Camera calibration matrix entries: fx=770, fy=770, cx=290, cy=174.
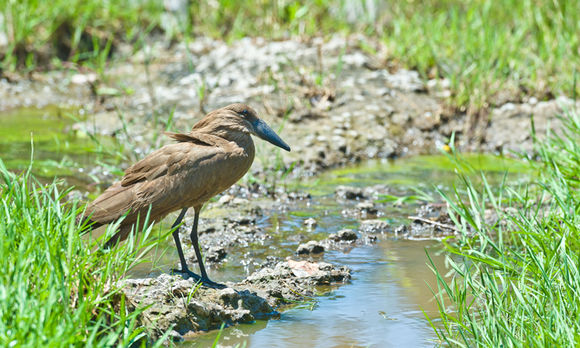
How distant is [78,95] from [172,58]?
4.31 ft

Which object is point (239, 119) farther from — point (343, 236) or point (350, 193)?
point (350, 193)

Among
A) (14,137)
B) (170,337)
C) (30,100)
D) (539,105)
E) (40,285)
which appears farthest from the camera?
(30,100)

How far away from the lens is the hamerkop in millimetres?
4234

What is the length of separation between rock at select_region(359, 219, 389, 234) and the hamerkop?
1328 millimetres

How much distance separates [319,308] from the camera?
415 cm

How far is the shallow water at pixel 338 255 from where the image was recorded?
380 centimetres

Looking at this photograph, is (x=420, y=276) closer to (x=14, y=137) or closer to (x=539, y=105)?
(x=539, y=105)

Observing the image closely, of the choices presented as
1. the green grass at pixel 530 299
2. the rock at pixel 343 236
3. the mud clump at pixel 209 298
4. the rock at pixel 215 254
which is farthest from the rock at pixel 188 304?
the rock at pixel 343 236

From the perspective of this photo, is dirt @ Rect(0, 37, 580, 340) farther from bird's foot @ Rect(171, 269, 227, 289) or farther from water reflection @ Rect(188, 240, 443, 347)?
water reflection @ Rect(188, 240, 443, 347)

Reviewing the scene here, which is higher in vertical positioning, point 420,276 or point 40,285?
point 40,285

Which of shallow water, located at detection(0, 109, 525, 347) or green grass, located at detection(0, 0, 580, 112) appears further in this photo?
green grass, located at detection(0, 0, 580, 112)

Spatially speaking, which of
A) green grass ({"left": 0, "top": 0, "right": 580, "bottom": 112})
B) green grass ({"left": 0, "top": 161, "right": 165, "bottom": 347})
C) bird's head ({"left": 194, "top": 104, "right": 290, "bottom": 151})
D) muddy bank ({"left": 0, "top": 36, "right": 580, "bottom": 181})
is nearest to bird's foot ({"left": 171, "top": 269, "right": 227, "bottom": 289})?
green grass ({"left": 0, "top": 161, "right": 165, "bottom": 347})

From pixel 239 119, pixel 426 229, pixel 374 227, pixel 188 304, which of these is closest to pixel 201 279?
pixel 188 304

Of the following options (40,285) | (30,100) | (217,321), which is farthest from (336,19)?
(40,285)
